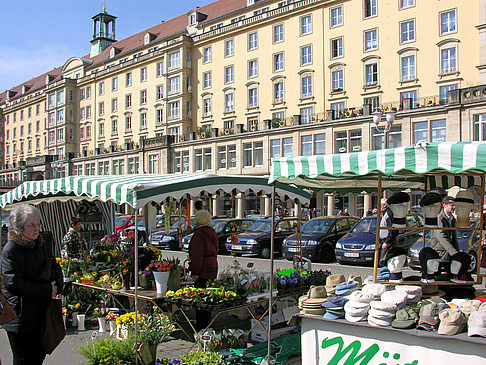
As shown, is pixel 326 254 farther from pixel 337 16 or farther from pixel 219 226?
pixel 337 16

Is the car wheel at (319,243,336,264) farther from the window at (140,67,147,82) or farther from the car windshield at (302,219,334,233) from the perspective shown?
the window at (140,67,147,82)

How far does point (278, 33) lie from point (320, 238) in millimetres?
35334

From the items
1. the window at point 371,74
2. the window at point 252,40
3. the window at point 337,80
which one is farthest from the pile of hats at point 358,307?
the window at point 252,40

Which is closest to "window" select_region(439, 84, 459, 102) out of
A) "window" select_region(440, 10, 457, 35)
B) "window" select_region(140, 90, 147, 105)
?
"window" select_region(440, 10, 457, 35)

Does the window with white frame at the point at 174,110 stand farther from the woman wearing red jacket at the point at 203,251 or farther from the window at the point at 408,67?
the woman wearing red jacket at the point at 203,251

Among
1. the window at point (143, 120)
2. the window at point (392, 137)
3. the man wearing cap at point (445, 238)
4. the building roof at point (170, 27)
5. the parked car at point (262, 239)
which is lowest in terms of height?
the parked car at point (262, 239)

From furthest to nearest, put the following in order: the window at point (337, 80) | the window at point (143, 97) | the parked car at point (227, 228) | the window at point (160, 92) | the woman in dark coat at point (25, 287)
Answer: the window at point (143, 97) → the window at point (160, 92) → the window at point (337, 80) → the parked car at point (227, 228) → the woman in dark coat at point (25, 287)

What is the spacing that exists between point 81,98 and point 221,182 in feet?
235

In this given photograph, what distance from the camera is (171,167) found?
54875 mm

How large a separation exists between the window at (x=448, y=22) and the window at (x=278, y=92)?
15.8 m

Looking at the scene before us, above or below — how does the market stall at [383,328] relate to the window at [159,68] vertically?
below

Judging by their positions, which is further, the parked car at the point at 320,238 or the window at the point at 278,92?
the window at the point at 278,92

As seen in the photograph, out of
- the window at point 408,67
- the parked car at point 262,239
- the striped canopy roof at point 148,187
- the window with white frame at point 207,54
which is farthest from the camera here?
the window with white frame at point 207,54

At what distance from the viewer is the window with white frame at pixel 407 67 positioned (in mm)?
39219
